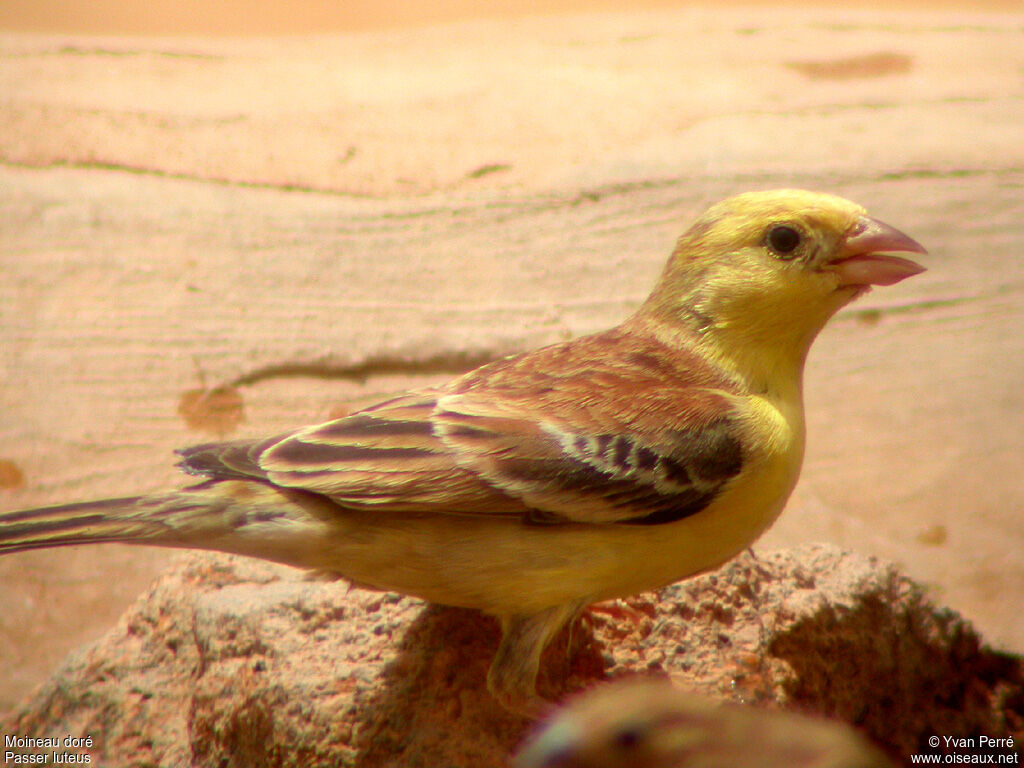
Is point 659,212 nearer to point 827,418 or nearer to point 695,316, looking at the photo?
point 827,418

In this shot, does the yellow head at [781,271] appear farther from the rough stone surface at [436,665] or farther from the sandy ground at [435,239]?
the sandy ground at [435,239]

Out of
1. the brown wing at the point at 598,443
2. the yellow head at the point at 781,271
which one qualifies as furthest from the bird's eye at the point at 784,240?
the brown wing at the point at 598,443

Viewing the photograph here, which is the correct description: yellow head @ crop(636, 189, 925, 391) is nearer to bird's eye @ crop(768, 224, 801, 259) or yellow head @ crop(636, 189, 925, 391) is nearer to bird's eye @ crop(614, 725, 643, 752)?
bird's eye @ crop(768, 224, 801, 259)

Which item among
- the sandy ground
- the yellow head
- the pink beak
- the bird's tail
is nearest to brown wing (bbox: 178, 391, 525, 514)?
the bird's tail

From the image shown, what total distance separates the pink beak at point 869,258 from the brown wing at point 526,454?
0.62 meters

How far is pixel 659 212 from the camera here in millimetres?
5934

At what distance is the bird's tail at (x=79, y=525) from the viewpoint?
9.34ft

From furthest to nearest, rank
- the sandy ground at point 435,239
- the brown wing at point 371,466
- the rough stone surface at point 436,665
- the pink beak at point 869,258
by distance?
the sandy ground at point 435,239 < the pink beak at point 869,258 < the rough stone surface at point 436,665 < the brown wing at point 371,466

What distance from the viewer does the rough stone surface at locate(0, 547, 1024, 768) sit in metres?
3.12

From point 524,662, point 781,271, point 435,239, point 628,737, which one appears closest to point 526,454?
point 524,662

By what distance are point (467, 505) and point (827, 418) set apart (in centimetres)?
337

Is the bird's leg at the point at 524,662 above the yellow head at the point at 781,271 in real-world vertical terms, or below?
below

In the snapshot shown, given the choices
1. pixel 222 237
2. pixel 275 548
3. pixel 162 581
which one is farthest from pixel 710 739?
pixel 222 237

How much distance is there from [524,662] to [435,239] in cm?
337
